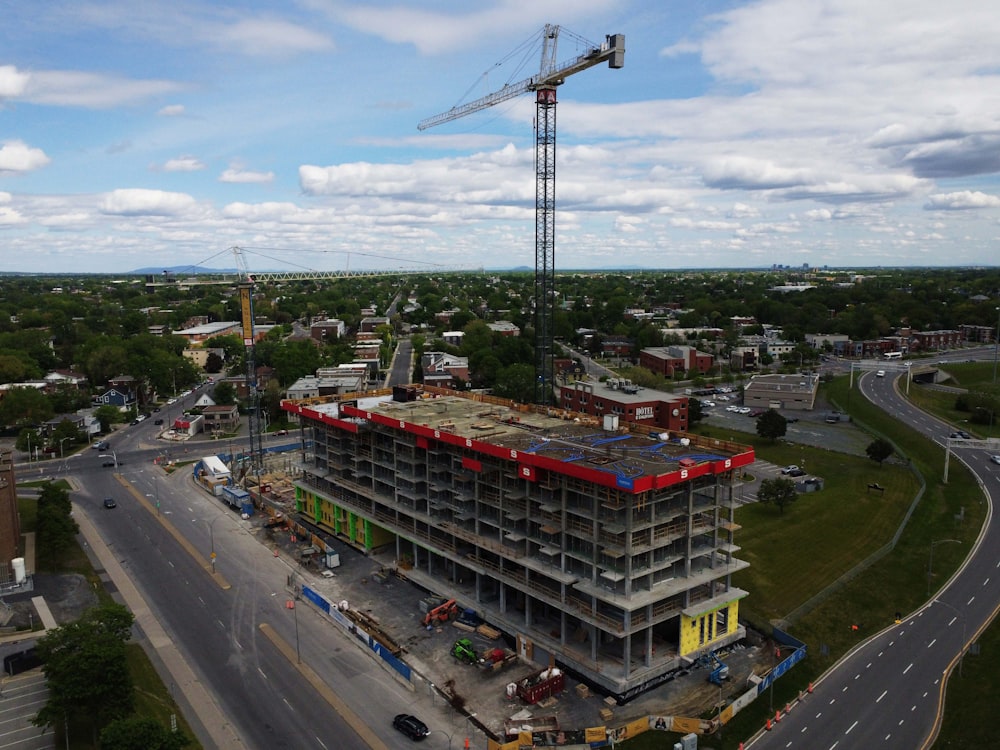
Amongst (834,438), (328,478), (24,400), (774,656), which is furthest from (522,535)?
(24,400)

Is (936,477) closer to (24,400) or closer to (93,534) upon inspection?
(93,534)

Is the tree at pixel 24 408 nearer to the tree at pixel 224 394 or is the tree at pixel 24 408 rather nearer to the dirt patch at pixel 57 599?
the tree at pixel 224 394

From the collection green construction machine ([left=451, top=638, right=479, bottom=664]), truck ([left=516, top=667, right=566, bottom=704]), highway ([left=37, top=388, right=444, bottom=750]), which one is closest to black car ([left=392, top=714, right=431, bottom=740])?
highway ([left=37, top=388, right=444, bottom=750])

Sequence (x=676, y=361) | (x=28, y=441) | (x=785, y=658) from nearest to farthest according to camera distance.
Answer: (x=785, y=658) → (x=28, y=441) → (x=676, y=361)

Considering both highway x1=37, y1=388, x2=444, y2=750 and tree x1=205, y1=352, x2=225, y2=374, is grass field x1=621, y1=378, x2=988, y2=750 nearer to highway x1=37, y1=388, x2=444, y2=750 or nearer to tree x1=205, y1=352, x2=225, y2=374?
highway x1=37, y1=388, x2=444, y2=750

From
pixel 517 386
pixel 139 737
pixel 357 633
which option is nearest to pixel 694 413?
pixel 517 386

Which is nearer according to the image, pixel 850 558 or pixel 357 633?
pixel 357 633

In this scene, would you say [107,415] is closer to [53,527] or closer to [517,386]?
[53,527]
